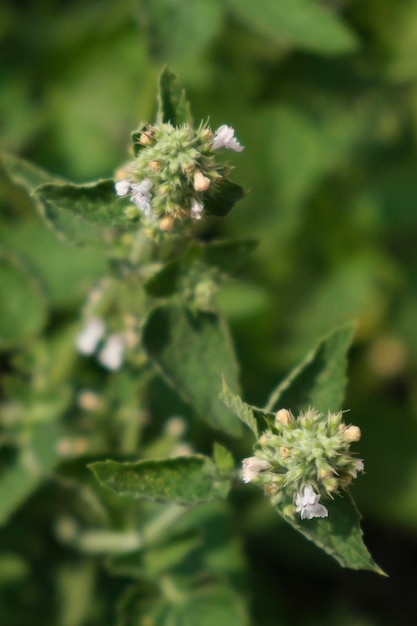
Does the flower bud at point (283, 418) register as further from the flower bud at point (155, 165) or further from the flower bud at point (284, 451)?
the flower bud at point (155, 165)

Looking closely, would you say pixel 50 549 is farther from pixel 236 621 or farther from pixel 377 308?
pixel 377 308

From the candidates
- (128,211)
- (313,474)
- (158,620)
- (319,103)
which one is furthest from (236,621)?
(319,103)

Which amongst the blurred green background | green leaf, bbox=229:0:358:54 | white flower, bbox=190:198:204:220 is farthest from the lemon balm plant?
green leaf, bbox=229:0:358:54

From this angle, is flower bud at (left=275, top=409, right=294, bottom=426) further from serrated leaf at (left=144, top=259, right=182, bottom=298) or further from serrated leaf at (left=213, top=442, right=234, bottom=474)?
serrated leaf at (left=144, top=259, right=182, bottom=298)

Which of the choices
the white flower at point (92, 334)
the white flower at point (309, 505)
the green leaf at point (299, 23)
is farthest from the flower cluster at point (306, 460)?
the green leaf at point (299, 23)

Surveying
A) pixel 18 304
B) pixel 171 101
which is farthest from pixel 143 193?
pixel 18 304
